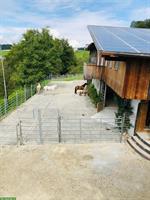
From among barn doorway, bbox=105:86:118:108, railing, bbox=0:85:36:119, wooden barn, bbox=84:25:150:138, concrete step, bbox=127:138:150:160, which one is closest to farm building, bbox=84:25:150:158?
wooden barn, bbox=84:25:150:138

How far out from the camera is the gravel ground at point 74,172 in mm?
8178

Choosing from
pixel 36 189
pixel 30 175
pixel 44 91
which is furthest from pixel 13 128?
pixel 44 91

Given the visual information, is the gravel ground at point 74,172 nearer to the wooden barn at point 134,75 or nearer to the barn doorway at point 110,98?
the wooden barn at point 134,75

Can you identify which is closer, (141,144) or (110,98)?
(141,144)

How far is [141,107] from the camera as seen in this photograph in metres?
12.0

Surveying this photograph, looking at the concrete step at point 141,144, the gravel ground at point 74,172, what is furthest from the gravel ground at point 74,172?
the concrete step at point 141,144

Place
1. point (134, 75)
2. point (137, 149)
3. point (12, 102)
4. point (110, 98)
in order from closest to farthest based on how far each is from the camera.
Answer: point (134, 75) < point (137, 149) < point (12, 102) < point (110, 98)

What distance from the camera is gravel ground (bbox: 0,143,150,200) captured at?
26.8ft

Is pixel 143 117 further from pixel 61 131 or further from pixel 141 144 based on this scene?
pixel 61 131

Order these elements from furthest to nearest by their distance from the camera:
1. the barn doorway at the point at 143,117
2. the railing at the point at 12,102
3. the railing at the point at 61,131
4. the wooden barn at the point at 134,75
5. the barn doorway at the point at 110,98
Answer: the barn doorway at the point at 110,98 → the railing at the point at 12,102 → the railing at the point at 61,131 → the barn doorway at the point at 143,117 → the wooden barn at the point at 134,75

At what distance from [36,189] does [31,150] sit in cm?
329

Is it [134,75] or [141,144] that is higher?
[134,75]

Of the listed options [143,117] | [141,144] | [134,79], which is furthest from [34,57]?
[141,144]

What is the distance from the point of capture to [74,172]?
31.2ft
